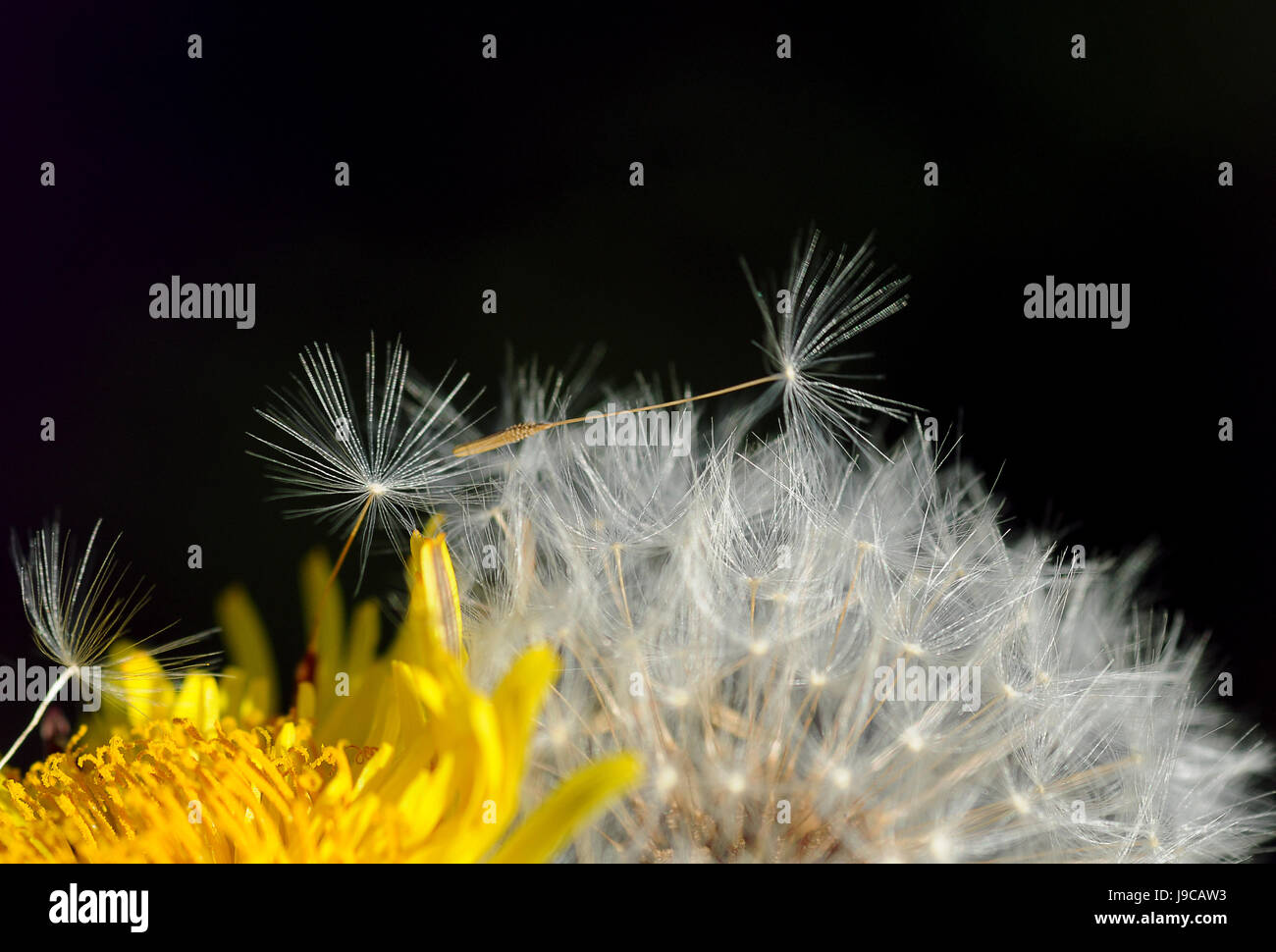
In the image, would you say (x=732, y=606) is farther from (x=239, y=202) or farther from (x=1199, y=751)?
(x=239, y=202)

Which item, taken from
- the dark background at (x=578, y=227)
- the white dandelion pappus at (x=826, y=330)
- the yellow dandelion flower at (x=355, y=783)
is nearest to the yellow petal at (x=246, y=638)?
the dark background at (x=578, y=227)

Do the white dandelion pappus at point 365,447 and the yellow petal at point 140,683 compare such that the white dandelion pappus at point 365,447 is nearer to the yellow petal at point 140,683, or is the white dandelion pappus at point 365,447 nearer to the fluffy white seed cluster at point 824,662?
the fluffy white seed cluster at point 824,662

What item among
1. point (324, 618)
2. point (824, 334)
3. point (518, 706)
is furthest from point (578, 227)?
point (518, 706)

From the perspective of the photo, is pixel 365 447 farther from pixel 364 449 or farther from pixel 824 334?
pixel 824 334

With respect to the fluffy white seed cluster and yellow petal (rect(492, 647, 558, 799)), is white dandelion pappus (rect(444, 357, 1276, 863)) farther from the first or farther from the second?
yellow petal (rect(492, 647, 558, 799))
